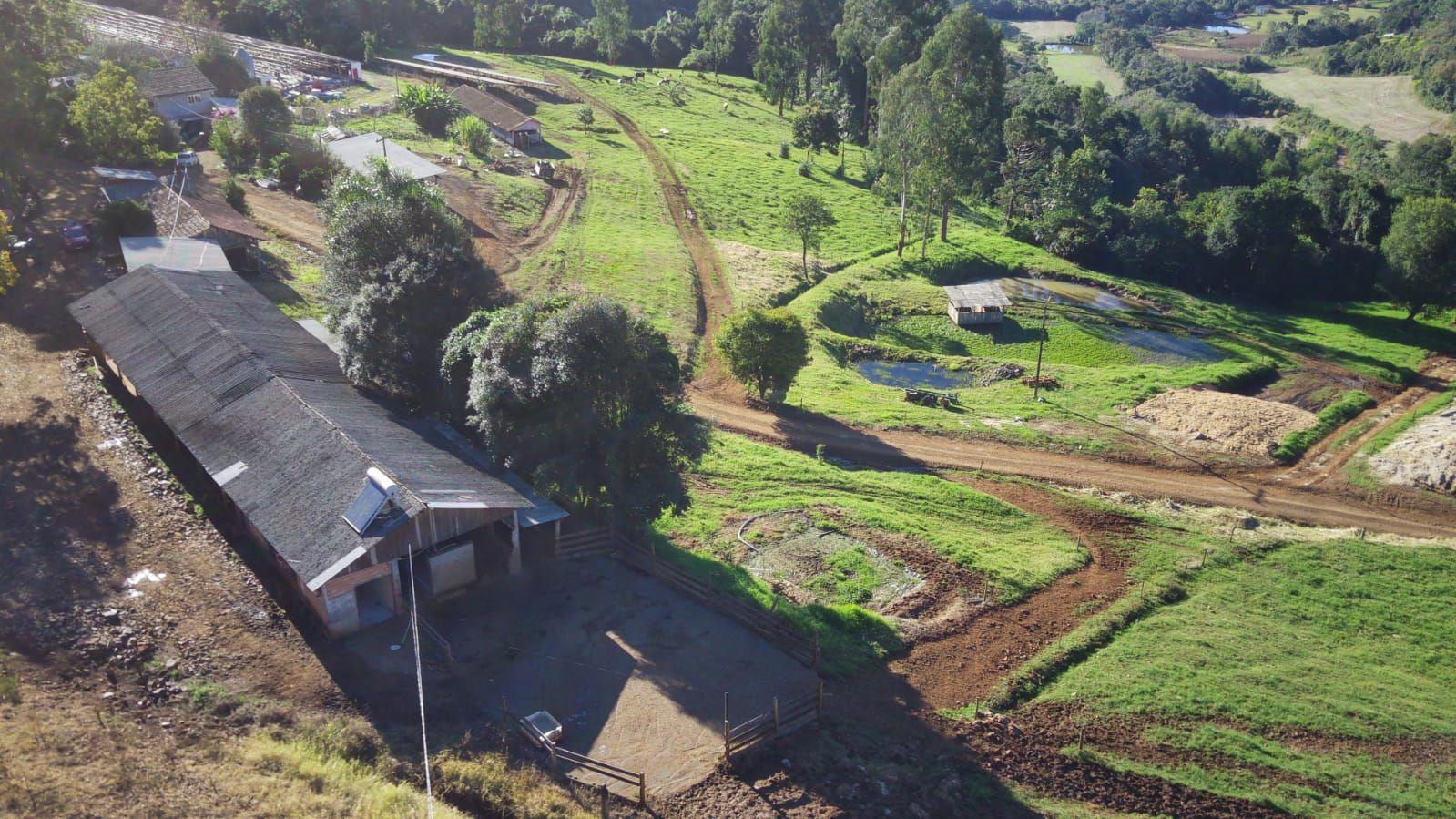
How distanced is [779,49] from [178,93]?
2713 inches

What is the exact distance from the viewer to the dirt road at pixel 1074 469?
1795 inches

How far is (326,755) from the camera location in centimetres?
2627

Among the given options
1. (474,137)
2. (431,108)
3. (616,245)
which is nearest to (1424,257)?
(616,245)

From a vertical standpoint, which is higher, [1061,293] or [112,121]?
[112,121]

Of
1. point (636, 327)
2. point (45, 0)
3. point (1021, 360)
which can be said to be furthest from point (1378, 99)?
point (45, 0)

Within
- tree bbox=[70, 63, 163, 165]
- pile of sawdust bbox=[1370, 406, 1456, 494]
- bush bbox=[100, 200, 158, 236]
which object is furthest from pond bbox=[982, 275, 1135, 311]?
tree bbox=[70, 63, 163, 165]

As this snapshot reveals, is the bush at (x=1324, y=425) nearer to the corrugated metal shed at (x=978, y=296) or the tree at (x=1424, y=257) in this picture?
the tree at (x=1424, y=257)

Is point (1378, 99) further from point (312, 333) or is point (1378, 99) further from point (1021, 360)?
point (312, 333)

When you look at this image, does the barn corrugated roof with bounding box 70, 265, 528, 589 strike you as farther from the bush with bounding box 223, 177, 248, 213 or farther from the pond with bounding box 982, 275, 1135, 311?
the pond with bounding box 982, 275, 1135, 311

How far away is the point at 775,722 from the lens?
28.6 m

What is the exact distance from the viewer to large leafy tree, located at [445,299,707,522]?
35.2 meters

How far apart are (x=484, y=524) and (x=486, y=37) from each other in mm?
120837

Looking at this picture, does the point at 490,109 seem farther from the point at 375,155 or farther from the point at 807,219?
the point at 807,219

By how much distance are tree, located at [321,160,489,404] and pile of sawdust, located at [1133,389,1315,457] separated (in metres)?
38.6
